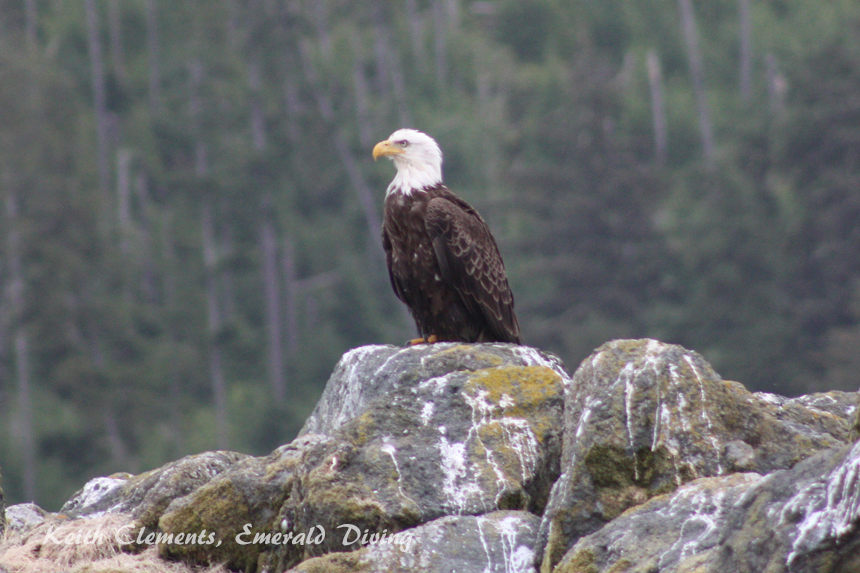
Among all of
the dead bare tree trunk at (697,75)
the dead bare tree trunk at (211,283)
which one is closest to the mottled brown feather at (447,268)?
the dead bare tree trunk at (211,283)

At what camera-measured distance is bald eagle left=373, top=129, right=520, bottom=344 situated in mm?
9055

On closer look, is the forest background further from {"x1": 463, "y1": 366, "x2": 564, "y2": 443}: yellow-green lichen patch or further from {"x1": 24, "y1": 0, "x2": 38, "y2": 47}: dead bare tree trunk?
{"x1": 463, "y1": 366, "x2": 564, "y2": 443}: yellow-green lichen patch

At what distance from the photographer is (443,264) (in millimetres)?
9055

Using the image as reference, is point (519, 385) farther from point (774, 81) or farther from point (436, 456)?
point (774, 81)

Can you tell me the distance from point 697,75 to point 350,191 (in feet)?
55.8

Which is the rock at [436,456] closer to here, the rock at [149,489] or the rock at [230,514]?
the rock at [230,514]

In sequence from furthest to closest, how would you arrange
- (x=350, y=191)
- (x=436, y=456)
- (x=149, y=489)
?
(x=350, y=191)
(x=149, y=489)
(x=436, y=456)

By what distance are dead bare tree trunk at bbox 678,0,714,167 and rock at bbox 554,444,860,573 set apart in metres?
51.0

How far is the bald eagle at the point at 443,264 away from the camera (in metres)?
9.05

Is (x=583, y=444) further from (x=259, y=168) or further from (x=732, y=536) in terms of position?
(x=259, y=168)

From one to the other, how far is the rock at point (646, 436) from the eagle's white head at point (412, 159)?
11.1 ft

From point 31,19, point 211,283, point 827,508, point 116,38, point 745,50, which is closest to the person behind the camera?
point 827,508

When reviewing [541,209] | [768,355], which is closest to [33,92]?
[541,209]

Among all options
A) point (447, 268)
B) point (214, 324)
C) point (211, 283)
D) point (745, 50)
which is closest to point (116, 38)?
point (211, 283)
